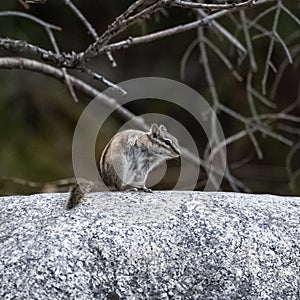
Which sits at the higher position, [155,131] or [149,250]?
[155,131]

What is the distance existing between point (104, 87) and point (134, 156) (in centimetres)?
274

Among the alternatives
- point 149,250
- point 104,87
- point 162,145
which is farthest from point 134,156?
point 104,87

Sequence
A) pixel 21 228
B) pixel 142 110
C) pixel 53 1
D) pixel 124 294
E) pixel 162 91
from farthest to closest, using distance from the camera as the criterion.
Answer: pixel 142 110 → pixel 53 1 → pixel 162 91 → pixel 21 228 → pixel 124 294

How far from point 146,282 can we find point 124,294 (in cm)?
8

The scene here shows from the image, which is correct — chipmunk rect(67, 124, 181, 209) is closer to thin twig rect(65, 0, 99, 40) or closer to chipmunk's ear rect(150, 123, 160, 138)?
chipmunk's ear rect(150, 123, 160, 138)

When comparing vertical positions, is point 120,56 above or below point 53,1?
below

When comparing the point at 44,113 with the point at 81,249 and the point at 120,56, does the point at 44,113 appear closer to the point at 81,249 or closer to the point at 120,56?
the point at 120,56

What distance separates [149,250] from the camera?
2.34 metres

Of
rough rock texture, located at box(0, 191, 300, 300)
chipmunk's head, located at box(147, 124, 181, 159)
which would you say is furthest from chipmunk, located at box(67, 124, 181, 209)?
rough rock texture, located at box(0, 191, 300, 300)

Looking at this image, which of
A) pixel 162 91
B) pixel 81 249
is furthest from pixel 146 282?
pixel 162 91

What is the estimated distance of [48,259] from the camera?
2266mm

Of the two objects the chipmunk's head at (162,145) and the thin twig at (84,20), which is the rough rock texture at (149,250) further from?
the thin twig at (84,20)

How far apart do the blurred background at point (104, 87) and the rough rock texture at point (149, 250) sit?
7.64ft

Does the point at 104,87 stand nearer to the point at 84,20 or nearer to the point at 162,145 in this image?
the point at 84,20
